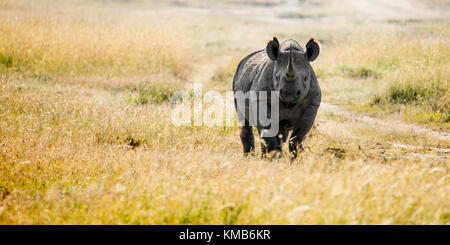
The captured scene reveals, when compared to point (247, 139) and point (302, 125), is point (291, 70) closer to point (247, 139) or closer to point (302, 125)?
point (302, 125)

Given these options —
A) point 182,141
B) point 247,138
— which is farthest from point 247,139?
point 182,141

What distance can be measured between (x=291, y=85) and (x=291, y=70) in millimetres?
180

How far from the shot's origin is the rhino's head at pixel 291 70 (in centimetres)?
412

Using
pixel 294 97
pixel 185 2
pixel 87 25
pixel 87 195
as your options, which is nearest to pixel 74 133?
pixel 87 195

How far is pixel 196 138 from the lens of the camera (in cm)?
625

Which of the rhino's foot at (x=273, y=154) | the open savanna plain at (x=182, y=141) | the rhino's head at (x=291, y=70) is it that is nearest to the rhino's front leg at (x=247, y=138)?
the open savanna plain at (x=182, y=141)

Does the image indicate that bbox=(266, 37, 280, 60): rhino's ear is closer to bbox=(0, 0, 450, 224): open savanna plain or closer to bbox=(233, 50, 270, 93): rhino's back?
bbox=(233, 50, 270, 93): rhino's back

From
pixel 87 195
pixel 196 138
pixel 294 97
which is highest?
pixel 294 97

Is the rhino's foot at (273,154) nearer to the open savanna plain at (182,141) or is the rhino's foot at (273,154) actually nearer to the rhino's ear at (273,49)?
the open savanna plain at (182,141)

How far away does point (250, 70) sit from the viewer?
18.9 feet
